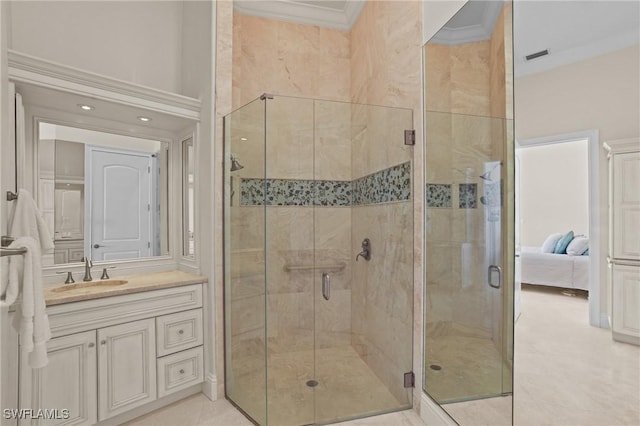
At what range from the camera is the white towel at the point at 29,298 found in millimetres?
1246

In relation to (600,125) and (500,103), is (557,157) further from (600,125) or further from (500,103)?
(500,103)

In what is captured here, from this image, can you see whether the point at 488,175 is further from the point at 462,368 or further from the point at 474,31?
the point at 462,368

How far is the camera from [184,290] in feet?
7.95

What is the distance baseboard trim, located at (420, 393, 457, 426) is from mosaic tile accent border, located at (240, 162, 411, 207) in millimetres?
1221

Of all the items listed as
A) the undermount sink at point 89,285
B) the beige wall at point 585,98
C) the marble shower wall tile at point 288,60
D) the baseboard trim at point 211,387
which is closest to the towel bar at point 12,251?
the undermount sink at point 89,285

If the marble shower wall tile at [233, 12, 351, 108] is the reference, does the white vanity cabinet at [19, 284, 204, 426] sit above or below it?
below

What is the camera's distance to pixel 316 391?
2348mm

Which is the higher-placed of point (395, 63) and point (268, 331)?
point (395, 63)

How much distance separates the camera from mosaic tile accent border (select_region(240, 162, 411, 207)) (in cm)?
229

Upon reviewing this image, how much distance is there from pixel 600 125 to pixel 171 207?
2.73 metres

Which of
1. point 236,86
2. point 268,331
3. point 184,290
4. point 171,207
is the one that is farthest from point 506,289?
point 236,86

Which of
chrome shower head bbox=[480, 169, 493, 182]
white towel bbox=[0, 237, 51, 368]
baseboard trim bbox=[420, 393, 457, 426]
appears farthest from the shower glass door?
white towel bbox=[0, 237, 51, 368]

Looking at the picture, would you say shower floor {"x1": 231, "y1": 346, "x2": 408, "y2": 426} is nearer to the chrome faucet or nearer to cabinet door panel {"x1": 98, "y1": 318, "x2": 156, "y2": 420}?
cabinet door panel {"x1": 98, "y1": 318, "x2": 156, "y2": 420}

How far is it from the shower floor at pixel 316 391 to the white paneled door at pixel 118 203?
49.7 inches
